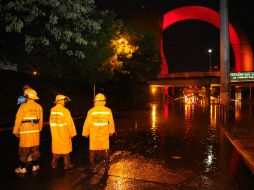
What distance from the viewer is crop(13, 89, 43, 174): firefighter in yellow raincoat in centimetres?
752

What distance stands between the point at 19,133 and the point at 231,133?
10.0m

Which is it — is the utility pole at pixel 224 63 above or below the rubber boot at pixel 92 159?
above

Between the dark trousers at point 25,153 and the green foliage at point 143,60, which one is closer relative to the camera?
the dark trousers at point 25,153

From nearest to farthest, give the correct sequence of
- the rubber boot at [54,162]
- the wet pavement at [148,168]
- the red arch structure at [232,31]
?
the wet pavement at [148,168]
the rubber boot at [54,162]
the red arch structure at [232,31]

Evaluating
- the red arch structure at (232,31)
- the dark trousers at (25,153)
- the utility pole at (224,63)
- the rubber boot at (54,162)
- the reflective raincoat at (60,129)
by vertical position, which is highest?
the red arch structure at (232,31)

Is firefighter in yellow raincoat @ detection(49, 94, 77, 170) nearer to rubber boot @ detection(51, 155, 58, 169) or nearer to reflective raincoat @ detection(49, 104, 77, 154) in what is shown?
reflective raincoat @ detection(49, 104, 77, 154)

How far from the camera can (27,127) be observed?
7.59m

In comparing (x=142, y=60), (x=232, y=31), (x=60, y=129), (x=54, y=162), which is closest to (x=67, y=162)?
(x=54, y=162)

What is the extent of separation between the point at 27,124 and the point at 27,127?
7 centimetres

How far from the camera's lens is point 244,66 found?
72562mm

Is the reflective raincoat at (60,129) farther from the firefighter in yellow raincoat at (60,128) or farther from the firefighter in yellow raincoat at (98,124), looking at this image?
the firefighter in yellow raincoat at (98,124)

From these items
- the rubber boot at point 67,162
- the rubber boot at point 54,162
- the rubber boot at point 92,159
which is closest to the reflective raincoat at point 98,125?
the rubber boot at point 92,159

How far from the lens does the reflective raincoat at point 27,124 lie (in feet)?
24.6

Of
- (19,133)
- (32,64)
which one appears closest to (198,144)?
(19,133)
